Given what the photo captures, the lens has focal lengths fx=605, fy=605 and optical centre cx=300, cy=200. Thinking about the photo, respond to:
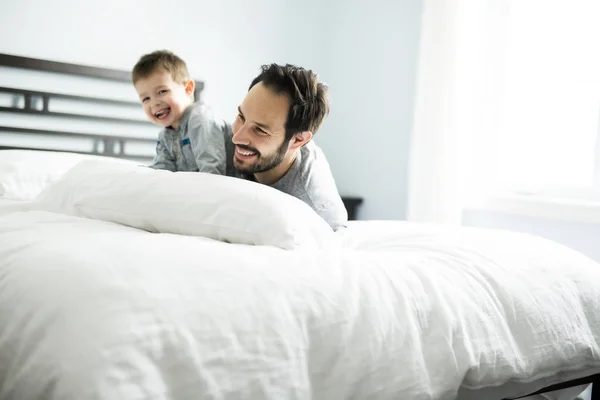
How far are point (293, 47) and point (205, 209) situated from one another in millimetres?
2479

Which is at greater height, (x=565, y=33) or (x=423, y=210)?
(x=565, y=33)

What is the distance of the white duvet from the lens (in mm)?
663

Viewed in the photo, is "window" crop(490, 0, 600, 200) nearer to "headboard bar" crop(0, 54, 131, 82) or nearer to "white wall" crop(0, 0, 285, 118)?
"white wall" crop(0, 0, 285, 118)

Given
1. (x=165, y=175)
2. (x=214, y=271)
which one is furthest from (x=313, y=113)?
(x=214, y=271)

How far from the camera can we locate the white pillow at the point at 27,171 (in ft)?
6.49

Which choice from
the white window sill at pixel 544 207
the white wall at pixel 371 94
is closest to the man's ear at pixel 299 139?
the white window sill at pixel 544 207

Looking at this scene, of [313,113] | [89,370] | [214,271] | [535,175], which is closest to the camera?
[89,370]

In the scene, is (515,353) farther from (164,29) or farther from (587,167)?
(164,29)

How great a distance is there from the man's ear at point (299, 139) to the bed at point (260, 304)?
0.27 metres

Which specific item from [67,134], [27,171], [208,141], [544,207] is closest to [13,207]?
[208,141]

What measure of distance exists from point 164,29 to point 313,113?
178 cm

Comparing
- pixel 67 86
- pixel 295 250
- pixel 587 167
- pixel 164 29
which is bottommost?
pixel 295 250

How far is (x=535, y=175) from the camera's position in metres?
2.68

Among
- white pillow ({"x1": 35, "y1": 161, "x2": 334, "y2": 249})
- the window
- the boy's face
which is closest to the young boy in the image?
the boy's face
